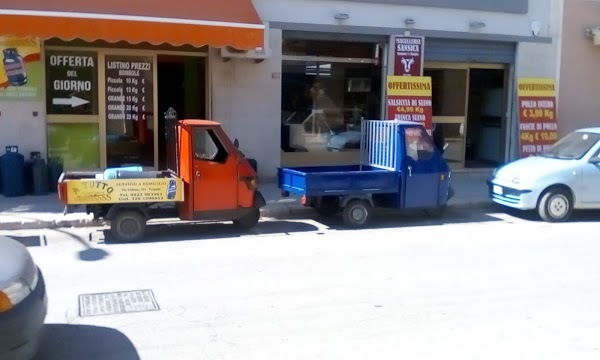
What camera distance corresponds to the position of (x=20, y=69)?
1283cm

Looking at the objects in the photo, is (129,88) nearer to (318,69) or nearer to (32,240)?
(318,69)

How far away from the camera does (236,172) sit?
996 centimetres

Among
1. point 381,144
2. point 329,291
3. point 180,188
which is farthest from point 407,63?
point 329,291

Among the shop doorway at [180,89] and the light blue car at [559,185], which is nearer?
the light blue car at [559,185]

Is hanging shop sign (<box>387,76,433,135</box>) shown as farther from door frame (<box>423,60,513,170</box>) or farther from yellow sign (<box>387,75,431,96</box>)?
door frame (<box>423,60,513,170</box>)

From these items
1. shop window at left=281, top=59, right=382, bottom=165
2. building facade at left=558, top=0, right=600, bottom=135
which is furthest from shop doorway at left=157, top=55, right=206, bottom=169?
building facade at left=558, top=0, right=600, bottom=135

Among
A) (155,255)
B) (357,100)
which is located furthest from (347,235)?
(357,100)

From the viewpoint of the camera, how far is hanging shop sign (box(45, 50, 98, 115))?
524 inches

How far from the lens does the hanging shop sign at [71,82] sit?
1330 cm

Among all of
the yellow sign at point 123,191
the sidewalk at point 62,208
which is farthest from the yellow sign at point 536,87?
the yellow sign at point 123,191

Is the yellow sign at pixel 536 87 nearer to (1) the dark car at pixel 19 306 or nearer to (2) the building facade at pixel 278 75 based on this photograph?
(2) the building facade at pixel 278 75

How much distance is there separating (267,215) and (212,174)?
7.18 feet

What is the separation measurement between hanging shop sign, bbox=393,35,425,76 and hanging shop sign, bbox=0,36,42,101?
7.28 meters

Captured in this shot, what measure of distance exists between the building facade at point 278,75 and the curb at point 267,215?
9.35 ft
